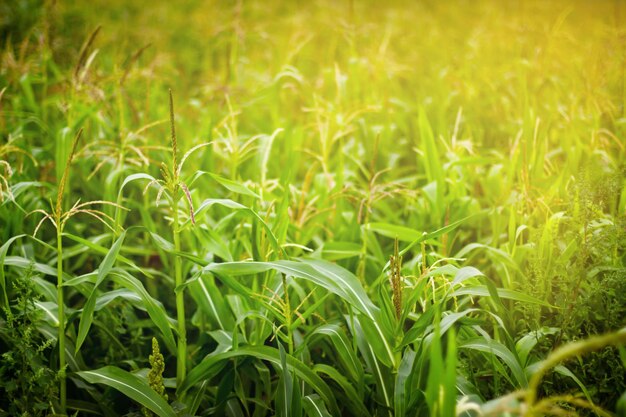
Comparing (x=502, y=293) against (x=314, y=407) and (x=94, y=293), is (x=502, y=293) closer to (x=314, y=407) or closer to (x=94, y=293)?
(x=314, y=407)

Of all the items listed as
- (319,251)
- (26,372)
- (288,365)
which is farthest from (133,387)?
(319,251)

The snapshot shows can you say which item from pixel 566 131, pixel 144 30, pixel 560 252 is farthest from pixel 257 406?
pixel 144 30

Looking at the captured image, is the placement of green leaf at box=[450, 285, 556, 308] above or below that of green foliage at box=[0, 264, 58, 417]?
above

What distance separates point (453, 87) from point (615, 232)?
2.75 metres

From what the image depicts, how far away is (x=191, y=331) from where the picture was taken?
7.83ft

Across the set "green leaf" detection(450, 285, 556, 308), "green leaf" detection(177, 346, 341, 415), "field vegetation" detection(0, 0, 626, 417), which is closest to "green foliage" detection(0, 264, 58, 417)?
"field vegetation" detection(0, 0, 626, 417)

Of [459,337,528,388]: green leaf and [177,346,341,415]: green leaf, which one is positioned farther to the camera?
[177,346,341,415]: green leaf

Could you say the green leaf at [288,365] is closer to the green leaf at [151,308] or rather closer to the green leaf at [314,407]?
the green leaf at [314,407]

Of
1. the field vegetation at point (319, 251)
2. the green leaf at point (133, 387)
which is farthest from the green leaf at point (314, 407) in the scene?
the green leaf at point (133, 387)

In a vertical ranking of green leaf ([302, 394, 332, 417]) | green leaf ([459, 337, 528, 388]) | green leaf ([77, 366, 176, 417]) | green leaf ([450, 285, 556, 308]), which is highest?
green leaf ([450, 285, 556, 308])

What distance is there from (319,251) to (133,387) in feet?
2.90

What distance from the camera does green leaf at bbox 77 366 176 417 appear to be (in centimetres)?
165

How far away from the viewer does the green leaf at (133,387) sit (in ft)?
5.40

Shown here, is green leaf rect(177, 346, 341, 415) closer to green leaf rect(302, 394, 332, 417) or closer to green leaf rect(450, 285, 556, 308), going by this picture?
green leaf rect(302, 394, 332, 417)
